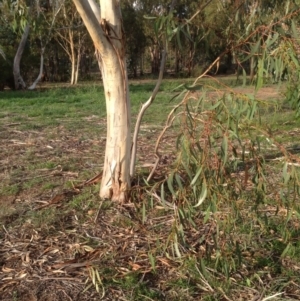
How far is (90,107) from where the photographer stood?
1330 centimetres

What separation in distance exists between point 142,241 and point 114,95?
141 cm

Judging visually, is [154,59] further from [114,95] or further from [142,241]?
[142,241]

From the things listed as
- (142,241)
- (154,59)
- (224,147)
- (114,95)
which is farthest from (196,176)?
(154,59)

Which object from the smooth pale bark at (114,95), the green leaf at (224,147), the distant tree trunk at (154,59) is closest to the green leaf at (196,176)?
the green leaf at (224,147)

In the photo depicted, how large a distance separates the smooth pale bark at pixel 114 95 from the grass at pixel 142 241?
0.61 feet

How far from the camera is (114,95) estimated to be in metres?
4.87

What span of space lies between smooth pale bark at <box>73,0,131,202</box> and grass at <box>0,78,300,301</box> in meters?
0.19

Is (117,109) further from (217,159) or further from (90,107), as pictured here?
(90,107)

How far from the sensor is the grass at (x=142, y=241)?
3488 mm

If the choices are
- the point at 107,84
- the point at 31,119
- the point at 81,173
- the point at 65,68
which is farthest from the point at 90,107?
the point at 65,68

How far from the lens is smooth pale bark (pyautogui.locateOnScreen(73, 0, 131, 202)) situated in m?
4.69

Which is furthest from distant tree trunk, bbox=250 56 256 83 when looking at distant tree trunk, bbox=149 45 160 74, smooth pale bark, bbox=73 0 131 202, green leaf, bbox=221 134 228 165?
distant tree trunk, bbox=149 45 160 74

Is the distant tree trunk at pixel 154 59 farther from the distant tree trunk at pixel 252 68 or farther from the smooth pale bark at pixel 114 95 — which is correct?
the distant tree trunk at pixel 252 68

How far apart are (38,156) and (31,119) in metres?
3.98
